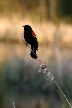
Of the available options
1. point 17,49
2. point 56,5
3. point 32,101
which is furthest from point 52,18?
point 32,101

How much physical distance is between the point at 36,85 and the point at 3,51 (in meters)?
2.95

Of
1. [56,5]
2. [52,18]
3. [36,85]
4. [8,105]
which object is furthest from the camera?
[56,5]

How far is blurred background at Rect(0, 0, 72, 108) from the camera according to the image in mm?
8625

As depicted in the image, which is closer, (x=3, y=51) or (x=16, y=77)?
(x=16, y=77)

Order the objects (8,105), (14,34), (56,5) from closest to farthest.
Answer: (8,105) < (14,34) < (56,5)

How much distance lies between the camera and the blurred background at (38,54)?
8625mm

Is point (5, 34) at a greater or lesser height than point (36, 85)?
greater

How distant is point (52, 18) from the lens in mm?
13422

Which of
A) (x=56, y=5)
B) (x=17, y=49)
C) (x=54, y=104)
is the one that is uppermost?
(x=56, y=5)

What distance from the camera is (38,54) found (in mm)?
10414

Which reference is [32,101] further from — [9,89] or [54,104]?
[9,89]

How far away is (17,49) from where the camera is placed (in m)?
11.6

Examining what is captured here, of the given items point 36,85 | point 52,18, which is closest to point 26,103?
point 36,85

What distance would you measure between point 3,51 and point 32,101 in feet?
12.2
